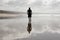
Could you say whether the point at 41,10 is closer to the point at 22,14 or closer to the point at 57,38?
the point at 22,14

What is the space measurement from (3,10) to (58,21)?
3764 mm

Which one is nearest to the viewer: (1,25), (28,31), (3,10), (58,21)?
(28,31)

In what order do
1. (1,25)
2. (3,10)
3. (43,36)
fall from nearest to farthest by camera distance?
1. (43,36)
2. (1,25)
3. (3,10)

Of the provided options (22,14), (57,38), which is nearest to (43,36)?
(57,38)

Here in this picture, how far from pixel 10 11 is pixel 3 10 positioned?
24.7 inches

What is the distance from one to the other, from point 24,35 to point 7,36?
0.71 metres

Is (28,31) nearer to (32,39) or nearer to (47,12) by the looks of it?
(32,39)

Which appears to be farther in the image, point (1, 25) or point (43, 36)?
point (1, 25)

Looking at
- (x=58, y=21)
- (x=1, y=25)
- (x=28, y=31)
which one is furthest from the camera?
(x=58, y=21)

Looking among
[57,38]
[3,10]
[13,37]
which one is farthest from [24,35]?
[3,10]

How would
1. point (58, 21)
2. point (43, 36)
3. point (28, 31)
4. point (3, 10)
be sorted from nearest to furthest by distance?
1. point (43, 36)
2. point (28, 31)
3. point (58, 21)
4. point (3, 10)

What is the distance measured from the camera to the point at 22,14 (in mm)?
9773

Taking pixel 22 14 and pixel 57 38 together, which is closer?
pixel 57 38

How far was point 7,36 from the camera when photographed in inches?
231
